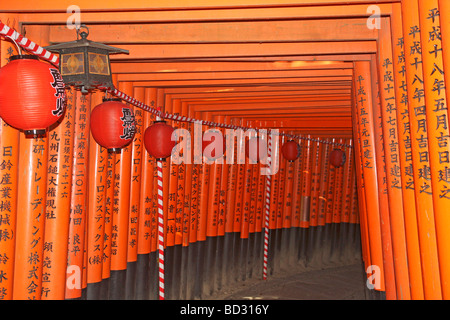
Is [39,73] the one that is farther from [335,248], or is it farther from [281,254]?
[335,248]

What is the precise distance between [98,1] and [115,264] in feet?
15.4

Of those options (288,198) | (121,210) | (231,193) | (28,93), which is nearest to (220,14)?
A: (28,93)

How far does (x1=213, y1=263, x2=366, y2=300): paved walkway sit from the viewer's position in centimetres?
1231

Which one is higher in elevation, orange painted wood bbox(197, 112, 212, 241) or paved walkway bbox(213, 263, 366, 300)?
orange painted wood bbox(197, 112, 212, 241)

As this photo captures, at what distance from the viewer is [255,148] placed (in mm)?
11477

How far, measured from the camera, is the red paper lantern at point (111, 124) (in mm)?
6023

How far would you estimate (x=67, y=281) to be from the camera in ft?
21.0

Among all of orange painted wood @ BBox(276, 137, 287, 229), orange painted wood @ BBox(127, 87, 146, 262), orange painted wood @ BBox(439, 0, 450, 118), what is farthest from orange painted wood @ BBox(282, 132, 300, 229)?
orange painted wood @ BBox(439, 0, 450, 118)

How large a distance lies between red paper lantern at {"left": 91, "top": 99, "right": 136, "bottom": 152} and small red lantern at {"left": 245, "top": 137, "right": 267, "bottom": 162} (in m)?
5.56

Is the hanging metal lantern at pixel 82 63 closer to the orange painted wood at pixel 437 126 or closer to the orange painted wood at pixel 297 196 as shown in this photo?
the orange painted wood at pixel 437 126

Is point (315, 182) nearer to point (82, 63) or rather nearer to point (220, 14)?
point (220, 14)

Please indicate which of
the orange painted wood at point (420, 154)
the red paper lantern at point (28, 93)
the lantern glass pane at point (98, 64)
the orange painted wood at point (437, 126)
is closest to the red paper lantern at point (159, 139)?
the lantern glass pane at point (98, 64)

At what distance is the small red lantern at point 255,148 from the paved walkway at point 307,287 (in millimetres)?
3575

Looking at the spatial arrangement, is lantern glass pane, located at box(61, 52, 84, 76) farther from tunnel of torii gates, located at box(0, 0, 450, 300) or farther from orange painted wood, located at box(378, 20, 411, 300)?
orange painted wood, located at box(378, 20, 411, 300)
